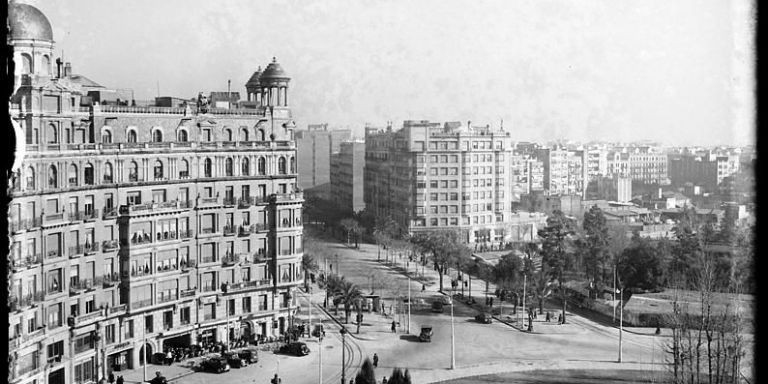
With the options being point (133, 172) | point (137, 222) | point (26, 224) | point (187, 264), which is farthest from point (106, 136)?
point (187, 264)

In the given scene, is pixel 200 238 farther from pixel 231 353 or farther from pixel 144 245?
pixel 231 353

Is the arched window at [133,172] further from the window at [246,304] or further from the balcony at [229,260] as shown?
the window at [246,304]

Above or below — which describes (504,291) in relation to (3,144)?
below

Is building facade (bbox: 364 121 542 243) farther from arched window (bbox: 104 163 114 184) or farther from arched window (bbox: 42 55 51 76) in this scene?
arched window (bbox: 42 55 51 76)

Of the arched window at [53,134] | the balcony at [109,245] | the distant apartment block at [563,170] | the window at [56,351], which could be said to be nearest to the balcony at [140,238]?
the balcony at [109,245]

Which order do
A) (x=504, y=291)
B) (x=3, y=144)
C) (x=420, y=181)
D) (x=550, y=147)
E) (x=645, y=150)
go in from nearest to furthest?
(x=3, y=144) < (x=504, y=291) < (x=420, y=181) < (x=550, y=147) < (x=645, y=150)

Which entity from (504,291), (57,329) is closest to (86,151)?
(57,329)
